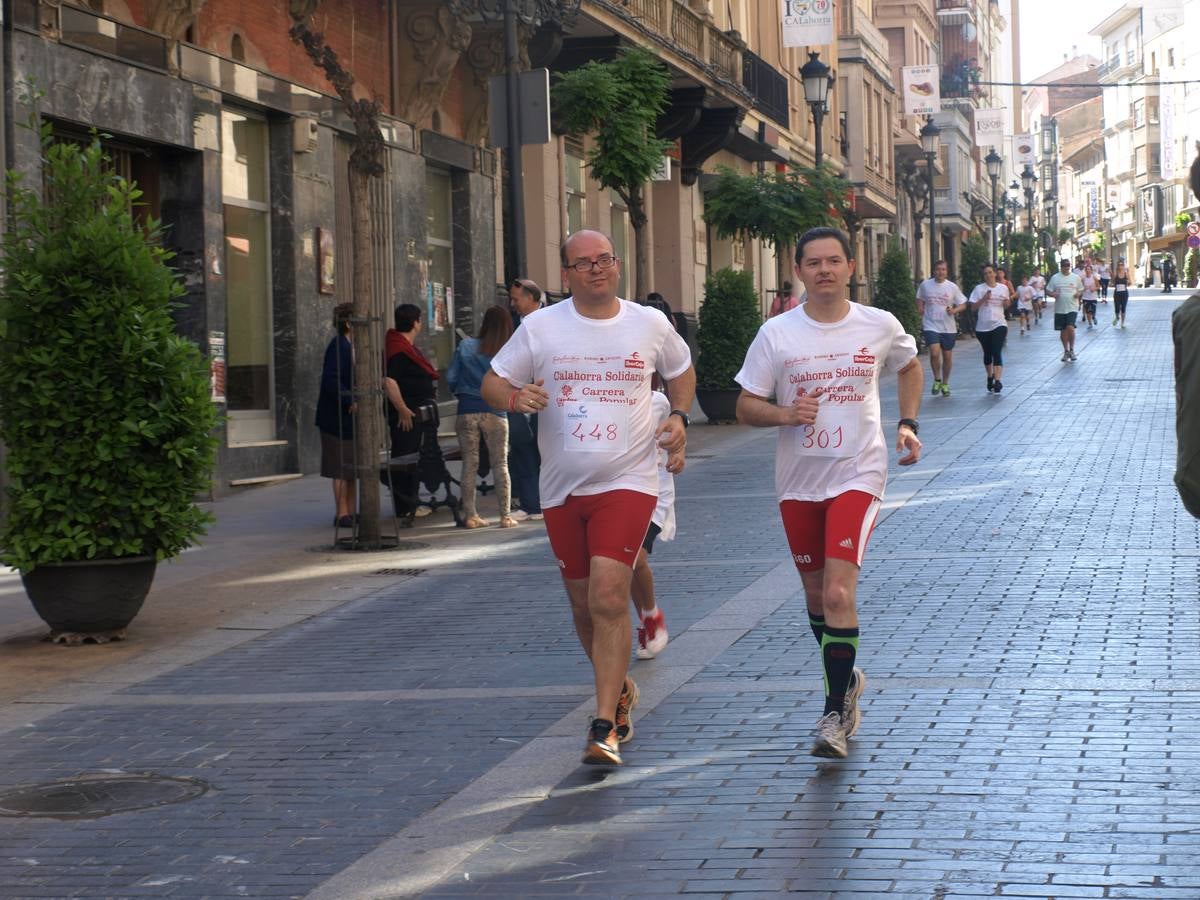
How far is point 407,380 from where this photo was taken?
1503 cm

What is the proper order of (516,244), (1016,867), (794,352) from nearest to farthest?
(1016,867) → (794,352) → (516,244)

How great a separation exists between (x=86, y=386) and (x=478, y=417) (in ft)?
16.5

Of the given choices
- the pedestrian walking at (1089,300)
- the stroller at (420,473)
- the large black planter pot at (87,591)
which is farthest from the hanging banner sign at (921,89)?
the large black planter pot at (87,591)

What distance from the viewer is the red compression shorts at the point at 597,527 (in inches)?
255

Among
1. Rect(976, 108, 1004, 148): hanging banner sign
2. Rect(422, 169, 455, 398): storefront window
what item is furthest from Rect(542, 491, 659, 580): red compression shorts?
Rect(976, 108, 1004, 148): hanging banner sign

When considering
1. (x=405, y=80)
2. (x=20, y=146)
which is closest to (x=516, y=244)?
(x=20, y=146)

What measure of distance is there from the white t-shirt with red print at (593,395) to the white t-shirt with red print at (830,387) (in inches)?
14.6

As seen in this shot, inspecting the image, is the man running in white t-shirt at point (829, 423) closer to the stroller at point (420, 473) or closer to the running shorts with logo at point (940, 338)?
the stroller at point (420, 473)

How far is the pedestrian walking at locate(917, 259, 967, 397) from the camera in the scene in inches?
1032

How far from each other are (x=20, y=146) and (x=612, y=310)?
8.34m

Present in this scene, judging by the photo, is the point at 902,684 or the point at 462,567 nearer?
the point at 902,684

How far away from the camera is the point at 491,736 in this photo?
22.7ft

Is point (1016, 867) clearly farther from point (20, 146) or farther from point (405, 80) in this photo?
point (405, 80)

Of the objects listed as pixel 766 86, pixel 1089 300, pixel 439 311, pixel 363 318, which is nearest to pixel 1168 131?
pixel 1089 300
